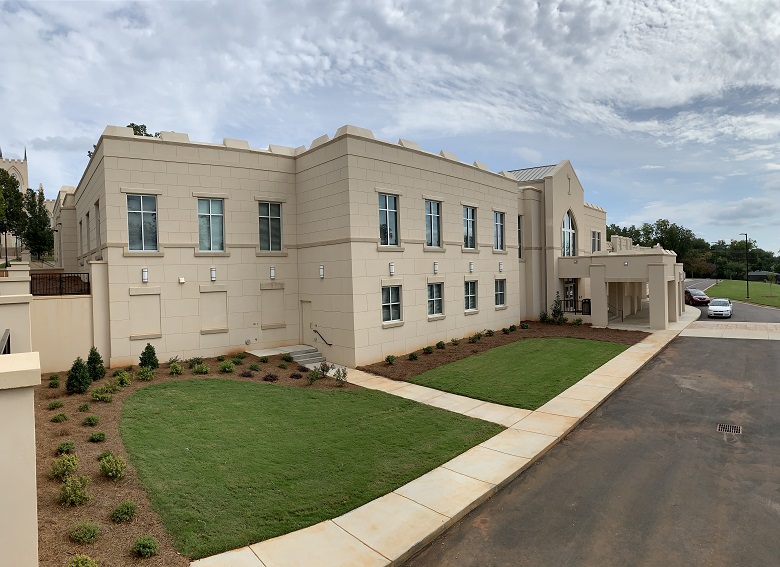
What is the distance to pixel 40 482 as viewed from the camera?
705cm

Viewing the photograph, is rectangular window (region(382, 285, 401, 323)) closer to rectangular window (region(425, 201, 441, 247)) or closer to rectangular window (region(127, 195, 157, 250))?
rectangular window (region(425, 201, 441, 247))

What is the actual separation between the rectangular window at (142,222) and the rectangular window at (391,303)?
9.05 m

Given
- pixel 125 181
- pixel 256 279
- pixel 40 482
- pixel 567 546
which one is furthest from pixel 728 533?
pixel 125 181

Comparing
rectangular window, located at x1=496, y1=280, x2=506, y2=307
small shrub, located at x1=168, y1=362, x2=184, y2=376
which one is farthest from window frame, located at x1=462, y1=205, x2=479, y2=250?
Result: small shrub, located at x1=168, y1=362, x2=184, y2=376

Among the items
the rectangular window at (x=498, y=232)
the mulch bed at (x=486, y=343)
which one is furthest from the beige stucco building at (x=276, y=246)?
the rectangular window at (x=498, y=232)

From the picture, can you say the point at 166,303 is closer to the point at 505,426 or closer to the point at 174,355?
the point at 174,355

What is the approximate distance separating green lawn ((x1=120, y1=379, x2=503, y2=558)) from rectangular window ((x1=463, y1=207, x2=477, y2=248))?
38.9 ft

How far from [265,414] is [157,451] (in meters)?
3.05

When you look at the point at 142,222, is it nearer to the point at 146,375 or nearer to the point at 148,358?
the point at 148,358

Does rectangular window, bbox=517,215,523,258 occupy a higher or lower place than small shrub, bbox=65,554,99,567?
higher

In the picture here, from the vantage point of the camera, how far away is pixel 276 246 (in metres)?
19.4

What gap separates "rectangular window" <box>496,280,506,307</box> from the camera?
1006 inches

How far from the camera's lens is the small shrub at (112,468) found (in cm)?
735

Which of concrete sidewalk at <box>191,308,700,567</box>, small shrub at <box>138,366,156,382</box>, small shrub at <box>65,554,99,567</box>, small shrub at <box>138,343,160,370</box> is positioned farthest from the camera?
small shrub at <box>138,343,160,370</box>
